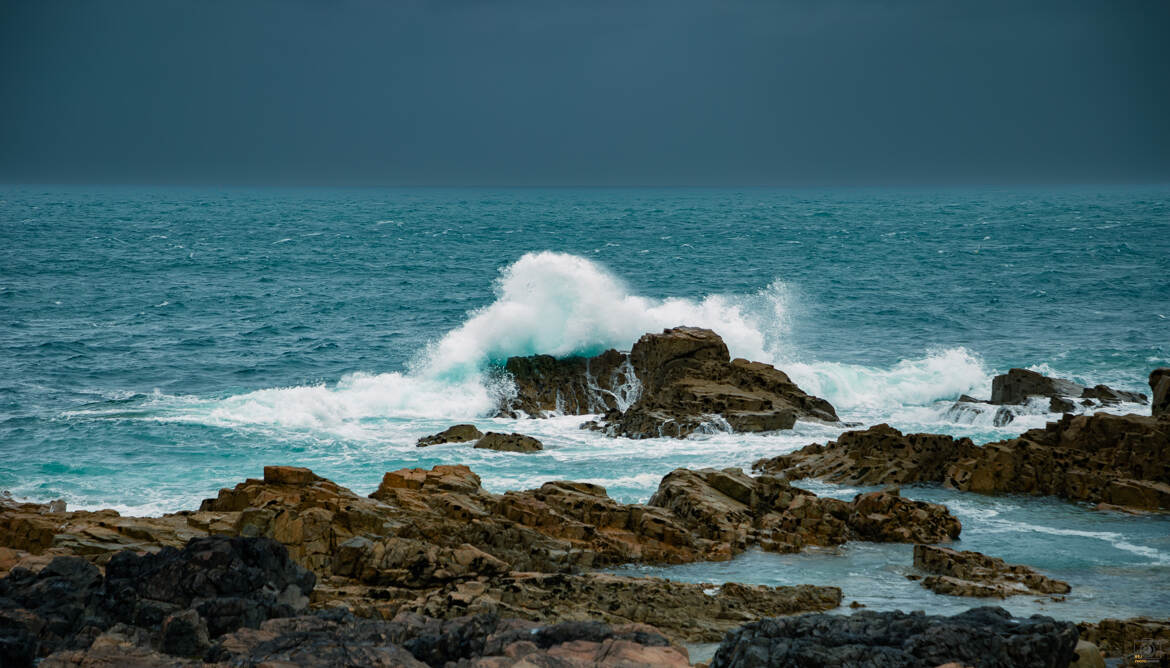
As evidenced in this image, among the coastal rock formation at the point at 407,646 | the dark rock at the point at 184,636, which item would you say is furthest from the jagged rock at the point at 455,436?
the dark rock at the point at 184,636

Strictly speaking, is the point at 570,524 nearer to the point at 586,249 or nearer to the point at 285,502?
the point at 285,502

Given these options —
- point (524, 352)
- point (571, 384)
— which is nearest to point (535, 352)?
point (524, 352)

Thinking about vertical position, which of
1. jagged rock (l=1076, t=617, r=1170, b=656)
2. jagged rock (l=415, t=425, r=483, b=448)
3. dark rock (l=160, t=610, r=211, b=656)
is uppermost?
jagged rock (l=1076, t=617, r=1170, b=656)

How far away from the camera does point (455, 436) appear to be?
2497cm

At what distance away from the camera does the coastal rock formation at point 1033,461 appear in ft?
63.3

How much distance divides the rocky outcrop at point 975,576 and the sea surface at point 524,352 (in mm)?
336

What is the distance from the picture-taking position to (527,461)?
23094mm

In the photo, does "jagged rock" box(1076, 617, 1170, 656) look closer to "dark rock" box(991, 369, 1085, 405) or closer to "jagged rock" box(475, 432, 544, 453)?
"jagged rock" box(475, 432, 544, 453)

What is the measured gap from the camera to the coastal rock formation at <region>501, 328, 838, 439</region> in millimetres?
25391

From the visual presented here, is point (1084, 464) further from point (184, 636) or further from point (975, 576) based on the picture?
point (184, 636)

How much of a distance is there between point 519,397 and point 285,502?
566 inches

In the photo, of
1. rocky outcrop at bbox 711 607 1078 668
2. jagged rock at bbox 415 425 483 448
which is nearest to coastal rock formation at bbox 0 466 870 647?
rocky outcrop at bbox 711 607 1078 668

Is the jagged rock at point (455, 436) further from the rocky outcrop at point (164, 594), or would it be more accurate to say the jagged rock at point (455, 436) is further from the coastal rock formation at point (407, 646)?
the coastal rock formation at point (407, 646)

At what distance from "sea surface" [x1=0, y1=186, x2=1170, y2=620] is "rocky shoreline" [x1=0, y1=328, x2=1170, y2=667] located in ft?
2.95
